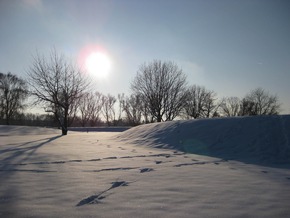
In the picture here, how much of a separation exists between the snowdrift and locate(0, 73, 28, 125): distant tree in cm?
3931

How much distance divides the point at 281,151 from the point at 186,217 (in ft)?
19.6

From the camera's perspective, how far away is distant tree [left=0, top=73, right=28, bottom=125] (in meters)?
42.1

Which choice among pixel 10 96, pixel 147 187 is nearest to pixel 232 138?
pixel 147 187

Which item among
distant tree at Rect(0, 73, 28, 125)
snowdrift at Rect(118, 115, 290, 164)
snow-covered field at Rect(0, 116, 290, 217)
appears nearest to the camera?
snow-covered field at Rect(0, 116, 290, 217)

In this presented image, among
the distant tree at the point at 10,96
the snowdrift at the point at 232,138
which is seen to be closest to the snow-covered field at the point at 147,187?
the snowdrift at the point at 232,138

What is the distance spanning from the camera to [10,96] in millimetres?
42875

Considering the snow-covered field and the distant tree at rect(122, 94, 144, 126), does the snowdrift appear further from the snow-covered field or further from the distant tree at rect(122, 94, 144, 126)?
the distant tree at rect(122, 94, 144, 126)

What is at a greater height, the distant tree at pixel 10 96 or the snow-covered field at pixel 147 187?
the distant tree at pixel 10 96

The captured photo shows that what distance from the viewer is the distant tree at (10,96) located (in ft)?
138

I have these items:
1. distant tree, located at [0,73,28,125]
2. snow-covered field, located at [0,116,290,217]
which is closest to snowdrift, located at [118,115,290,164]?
snow-covered field, located at [0,116,290,217]

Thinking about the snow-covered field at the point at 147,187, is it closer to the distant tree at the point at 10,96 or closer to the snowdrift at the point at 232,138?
the snowdrift at the point at 232,138

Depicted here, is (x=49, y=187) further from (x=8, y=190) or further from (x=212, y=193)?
(x=212, y=193)

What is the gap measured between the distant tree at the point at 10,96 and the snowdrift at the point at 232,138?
3931cm

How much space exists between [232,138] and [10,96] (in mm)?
44561
